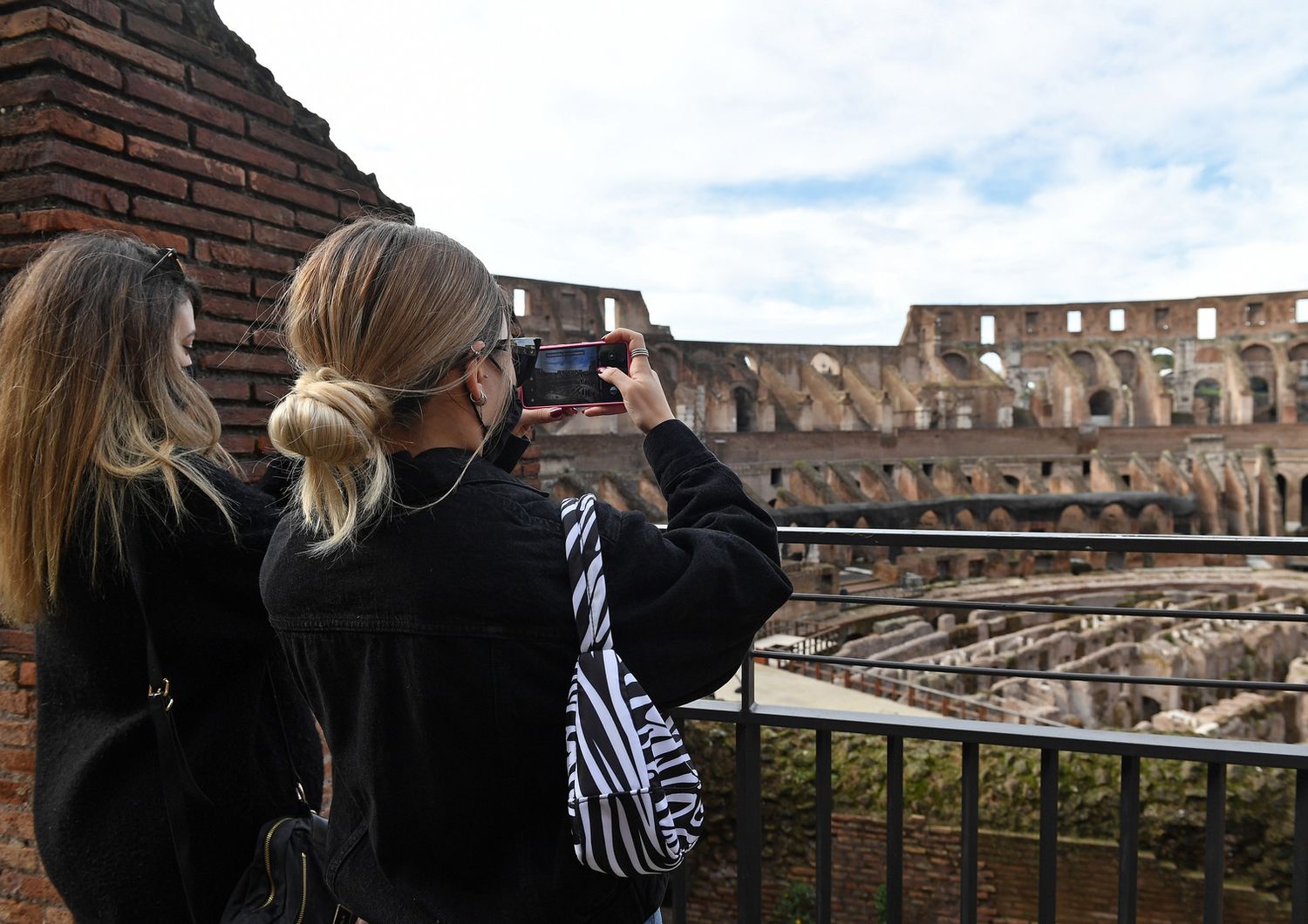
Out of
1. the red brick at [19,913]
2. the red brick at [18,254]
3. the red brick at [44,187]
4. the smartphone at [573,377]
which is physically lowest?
the red brick at [19,913]

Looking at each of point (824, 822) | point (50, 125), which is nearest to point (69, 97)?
point (50, 125)

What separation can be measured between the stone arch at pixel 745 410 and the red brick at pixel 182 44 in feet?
96.8

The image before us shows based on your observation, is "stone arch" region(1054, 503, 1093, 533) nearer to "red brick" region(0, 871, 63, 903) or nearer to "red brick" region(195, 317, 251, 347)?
"red brick" region(195, 317, 251, 347)

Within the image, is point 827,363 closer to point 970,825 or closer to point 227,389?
point 227,389

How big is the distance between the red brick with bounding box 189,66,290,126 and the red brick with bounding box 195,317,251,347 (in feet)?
2.61

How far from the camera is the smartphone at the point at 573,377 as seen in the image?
1.72 metres

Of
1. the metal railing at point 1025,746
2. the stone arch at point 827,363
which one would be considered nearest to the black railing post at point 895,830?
the metal railing at point 1025,746

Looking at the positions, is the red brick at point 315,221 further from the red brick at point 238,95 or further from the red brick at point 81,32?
the red brick at point 81,32

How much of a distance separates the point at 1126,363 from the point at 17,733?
144 ft

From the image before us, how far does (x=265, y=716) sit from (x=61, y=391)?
76 cm

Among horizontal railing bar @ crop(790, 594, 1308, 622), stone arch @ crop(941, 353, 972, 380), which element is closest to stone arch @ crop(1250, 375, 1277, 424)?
stone arch @ crop(941, 353, 972, 380)

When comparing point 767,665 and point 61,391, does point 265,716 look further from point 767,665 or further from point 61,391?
point 767,665

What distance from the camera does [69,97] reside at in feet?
8.43

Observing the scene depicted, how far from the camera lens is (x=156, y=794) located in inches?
65.7
